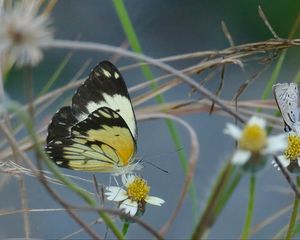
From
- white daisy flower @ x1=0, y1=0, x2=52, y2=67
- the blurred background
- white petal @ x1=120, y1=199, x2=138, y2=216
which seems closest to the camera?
white daisy flower @ x1=0, y1=0, x2=52, y2=67

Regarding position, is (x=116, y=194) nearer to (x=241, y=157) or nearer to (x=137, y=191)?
(x=137, y=191)

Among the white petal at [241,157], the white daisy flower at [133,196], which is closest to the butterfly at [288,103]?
the white daisy flower at [133,196]

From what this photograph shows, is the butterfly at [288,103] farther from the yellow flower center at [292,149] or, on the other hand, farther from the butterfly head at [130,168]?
the butterfly head at [130,168]

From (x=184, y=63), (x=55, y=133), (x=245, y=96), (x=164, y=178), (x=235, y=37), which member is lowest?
(x=55, y=133)

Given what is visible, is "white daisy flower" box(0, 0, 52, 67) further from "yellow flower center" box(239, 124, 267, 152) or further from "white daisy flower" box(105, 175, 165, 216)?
"white daisy flower" box(105, 175, 165, 216)

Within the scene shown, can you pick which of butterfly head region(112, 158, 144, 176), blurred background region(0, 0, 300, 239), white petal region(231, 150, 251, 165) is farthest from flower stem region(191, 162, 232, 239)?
blurred background region(0, 0, 300, 239)

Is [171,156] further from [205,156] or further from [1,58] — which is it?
[1,58]

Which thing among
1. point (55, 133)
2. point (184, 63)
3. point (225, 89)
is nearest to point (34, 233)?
point (55, 133)
